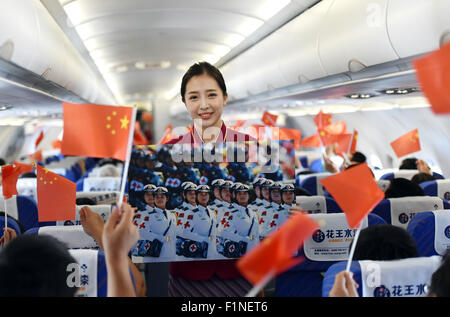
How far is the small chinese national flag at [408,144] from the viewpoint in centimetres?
721

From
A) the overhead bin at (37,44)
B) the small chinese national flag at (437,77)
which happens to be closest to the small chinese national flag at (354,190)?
the small chinese national flag at (437,77)

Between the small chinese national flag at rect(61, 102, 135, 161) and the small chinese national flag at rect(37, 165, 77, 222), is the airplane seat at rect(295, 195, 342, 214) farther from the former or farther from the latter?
the small chinese national flag at rect(61, 102, 135, 161)

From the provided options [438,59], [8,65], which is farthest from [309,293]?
[8,65]

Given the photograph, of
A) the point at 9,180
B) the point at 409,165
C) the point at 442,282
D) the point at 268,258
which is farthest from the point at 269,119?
the point at 268,258

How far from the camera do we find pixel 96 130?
66.6 inches

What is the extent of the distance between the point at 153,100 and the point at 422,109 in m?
17.7

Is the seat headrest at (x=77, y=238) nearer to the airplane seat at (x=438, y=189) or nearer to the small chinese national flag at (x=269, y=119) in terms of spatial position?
the airplane seat at (x=438, y=189)

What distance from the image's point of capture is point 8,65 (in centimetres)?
379

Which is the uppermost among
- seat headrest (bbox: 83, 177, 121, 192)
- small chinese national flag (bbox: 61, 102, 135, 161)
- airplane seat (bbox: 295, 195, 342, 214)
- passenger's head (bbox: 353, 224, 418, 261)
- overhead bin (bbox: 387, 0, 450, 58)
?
overhead bin (bbox: 387, 0, 450, 58)

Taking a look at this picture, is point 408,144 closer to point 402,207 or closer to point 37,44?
point 402,207

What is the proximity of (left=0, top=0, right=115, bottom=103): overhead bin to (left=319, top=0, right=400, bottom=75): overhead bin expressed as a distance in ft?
8.75

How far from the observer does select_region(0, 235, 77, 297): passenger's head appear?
156 centimetres

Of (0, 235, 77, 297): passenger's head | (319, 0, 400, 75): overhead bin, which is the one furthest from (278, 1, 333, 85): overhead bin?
(0, 235, 77, 297): passenger's head
